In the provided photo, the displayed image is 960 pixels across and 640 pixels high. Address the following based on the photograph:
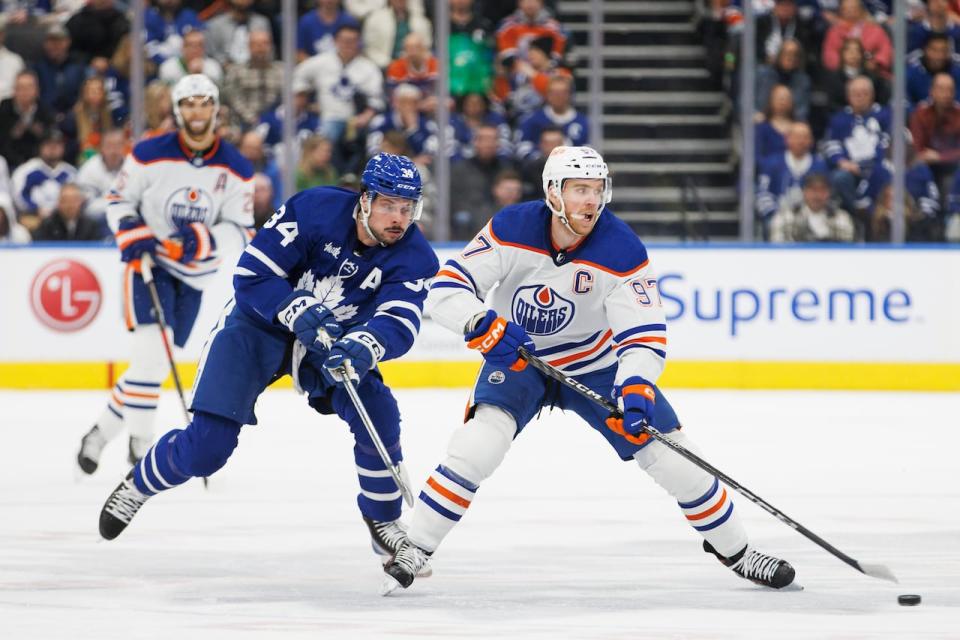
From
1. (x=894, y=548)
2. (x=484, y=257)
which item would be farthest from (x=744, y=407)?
(x=484, y=257)

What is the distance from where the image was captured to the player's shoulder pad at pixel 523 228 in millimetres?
4094

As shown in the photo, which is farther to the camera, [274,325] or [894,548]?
[894,548]

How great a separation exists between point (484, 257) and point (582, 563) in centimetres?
88

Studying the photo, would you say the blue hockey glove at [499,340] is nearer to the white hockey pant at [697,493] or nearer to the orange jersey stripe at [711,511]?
the white hockey pant at [697,493]

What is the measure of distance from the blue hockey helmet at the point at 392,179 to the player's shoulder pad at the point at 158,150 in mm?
2213

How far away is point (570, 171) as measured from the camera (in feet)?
13.2

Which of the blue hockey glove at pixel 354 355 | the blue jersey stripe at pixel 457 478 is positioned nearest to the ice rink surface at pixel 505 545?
Result: the blue jersey stripe at pixel 457 478

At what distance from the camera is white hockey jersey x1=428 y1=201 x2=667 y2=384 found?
4031mm

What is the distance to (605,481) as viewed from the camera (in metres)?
5.99

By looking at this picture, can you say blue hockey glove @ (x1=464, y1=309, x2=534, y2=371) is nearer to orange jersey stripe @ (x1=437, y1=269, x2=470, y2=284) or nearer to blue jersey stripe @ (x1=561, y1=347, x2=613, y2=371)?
orange jersey stripe @ (x1=437, y1=269, x2=470, y2=284)

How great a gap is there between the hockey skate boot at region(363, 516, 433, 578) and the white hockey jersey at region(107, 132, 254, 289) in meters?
1.97

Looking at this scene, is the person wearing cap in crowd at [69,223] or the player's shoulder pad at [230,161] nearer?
the player's shoulder pad at [230,161]

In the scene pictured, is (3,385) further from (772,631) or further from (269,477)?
(772,631)

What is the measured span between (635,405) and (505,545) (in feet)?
3.20
